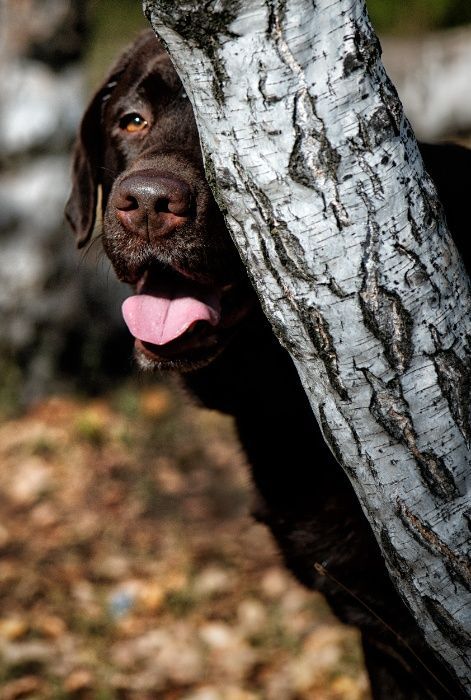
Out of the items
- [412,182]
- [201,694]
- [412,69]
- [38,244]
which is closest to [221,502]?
[201,694]

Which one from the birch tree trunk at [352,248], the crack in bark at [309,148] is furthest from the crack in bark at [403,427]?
the crack in bark at [309,148]

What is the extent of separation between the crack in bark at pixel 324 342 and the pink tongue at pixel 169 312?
93cm

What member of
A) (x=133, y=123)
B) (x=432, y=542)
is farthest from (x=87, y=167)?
(x=432, y=542)

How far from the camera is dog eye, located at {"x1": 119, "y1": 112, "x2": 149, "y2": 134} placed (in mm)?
2970

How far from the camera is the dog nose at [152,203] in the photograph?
2.22 meters

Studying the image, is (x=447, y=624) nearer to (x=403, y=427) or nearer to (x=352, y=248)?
(x=403, y=427)

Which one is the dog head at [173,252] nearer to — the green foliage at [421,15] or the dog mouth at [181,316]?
the dog mouth at [181,316]

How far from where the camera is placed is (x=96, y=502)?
4.52m

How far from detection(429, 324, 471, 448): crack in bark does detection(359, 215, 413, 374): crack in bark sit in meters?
0.06

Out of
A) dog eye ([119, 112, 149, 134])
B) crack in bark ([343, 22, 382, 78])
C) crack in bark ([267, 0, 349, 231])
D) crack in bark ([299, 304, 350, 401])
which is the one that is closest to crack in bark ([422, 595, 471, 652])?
crack in bark ([299, 304, 350, 401])

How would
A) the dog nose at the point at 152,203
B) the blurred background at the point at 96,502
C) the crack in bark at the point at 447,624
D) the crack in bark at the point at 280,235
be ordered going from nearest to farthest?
the crack in bark at the point at 280,235 < the crack in bark at the point at 447,624 < the dog nose at the point at 152,203 < the blurred background at the point at 96,502

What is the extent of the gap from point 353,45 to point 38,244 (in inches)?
166

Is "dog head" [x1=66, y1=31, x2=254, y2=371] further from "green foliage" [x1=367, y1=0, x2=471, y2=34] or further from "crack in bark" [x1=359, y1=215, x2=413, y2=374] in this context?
"green foliage" [x1=367, y1=0, x2=471, y2=34]

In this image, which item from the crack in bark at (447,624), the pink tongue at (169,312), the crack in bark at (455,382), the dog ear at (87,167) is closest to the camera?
the crack in bark at (455,382)
